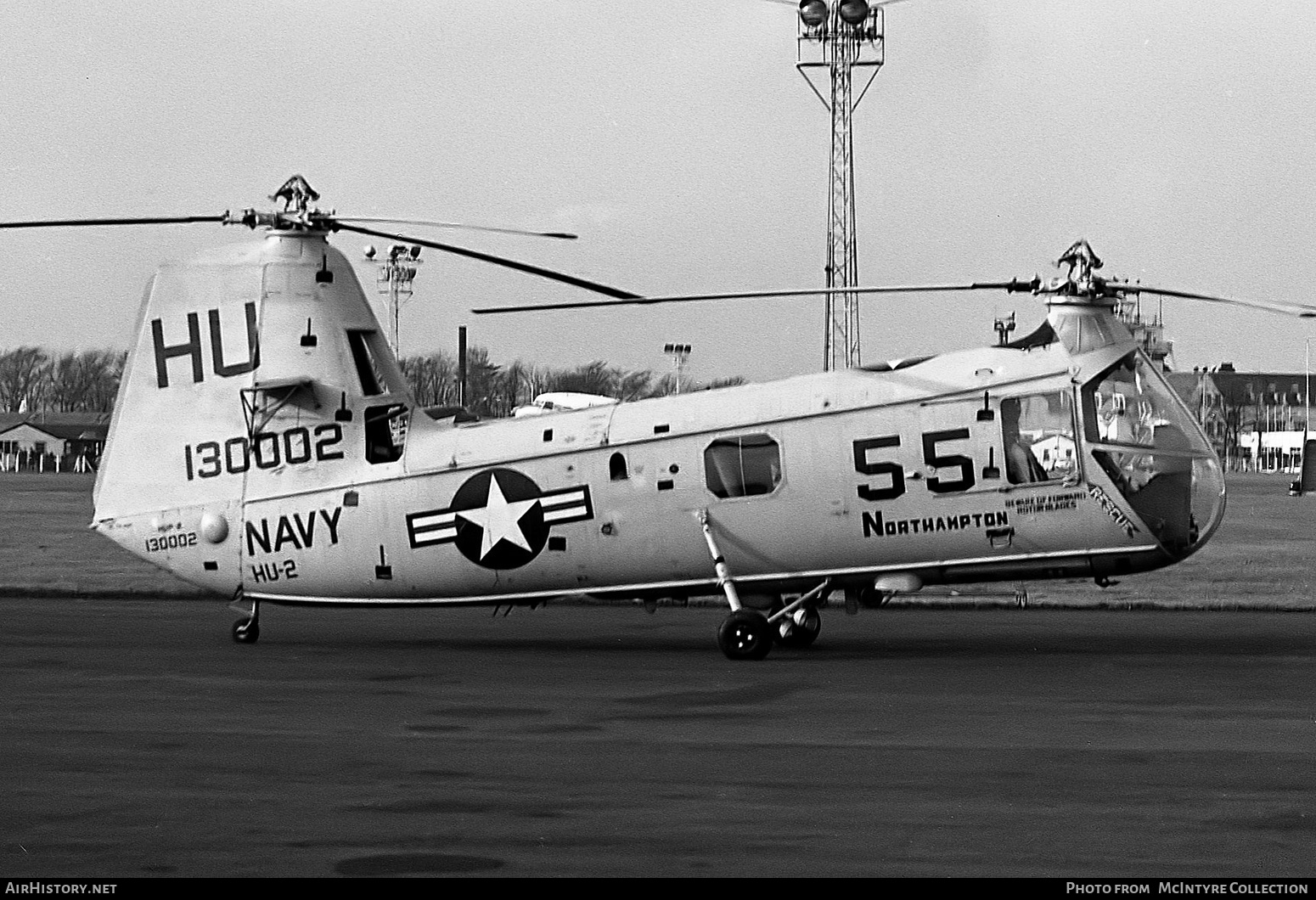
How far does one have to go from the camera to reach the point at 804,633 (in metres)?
20.3

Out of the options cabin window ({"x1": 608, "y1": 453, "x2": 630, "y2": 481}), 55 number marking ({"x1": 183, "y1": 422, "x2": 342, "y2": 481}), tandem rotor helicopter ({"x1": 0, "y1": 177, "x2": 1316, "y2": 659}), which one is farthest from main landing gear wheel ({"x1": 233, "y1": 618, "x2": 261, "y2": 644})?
cabin window ({"x1": 608, "y1": 453, "x2": 630, "y2": 481})

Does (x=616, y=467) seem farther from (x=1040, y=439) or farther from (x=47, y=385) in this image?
(x=47, y=385)

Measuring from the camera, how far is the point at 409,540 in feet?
67.2

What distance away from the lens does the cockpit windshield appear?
1888 cm

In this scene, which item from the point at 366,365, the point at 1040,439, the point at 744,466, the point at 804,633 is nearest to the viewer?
the point at 1040,439

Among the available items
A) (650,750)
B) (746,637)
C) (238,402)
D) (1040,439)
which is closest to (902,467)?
(1040,439)

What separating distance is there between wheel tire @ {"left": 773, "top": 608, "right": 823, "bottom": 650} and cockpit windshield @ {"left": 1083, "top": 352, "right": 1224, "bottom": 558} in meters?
3.58

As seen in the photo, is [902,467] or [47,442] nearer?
[902,467]

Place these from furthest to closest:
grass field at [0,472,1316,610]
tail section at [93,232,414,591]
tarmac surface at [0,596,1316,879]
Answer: grass field at [0,472,1316,610] → tail section at [93,232,414,591] → tarmac surface at [0,596,1316,879]

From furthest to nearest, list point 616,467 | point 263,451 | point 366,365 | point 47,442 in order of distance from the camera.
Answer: point 47,442, point 366,365, point 263,451, point 616,467

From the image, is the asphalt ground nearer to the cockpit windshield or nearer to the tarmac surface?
the tarmac surface

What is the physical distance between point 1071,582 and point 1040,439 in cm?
1373
